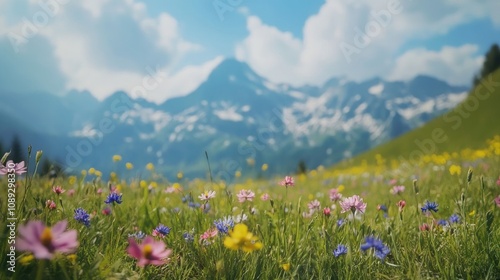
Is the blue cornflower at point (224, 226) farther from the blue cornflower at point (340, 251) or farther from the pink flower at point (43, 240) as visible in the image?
the pink flower at point (43, 240)

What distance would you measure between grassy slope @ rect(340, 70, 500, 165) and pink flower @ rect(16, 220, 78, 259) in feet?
228

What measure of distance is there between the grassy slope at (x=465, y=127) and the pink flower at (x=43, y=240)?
69379 mm

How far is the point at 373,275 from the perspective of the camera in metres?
2.98

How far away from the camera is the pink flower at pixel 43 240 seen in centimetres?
143

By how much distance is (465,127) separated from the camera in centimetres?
7200

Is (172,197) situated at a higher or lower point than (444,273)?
higher

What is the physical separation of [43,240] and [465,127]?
8285cm

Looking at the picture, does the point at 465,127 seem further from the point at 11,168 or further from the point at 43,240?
the point at 43,240

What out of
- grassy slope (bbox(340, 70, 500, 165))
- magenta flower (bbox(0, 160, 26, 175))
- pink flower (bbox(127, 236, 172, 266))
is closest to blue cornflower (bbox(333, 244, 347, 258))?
pink flower (bbox(127, 236, 172, 266))

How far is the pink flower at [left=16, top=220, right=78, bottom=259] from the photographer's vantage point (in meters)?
1.43

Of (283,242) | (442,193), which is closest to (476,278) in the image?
(283,242)

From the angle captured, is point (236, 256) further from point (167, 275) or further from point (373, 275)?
point (373, 275)

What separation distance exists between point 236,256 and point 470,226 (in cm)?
234

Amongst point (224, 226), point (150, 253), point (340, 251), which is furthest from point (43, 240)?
point (340, 251)
